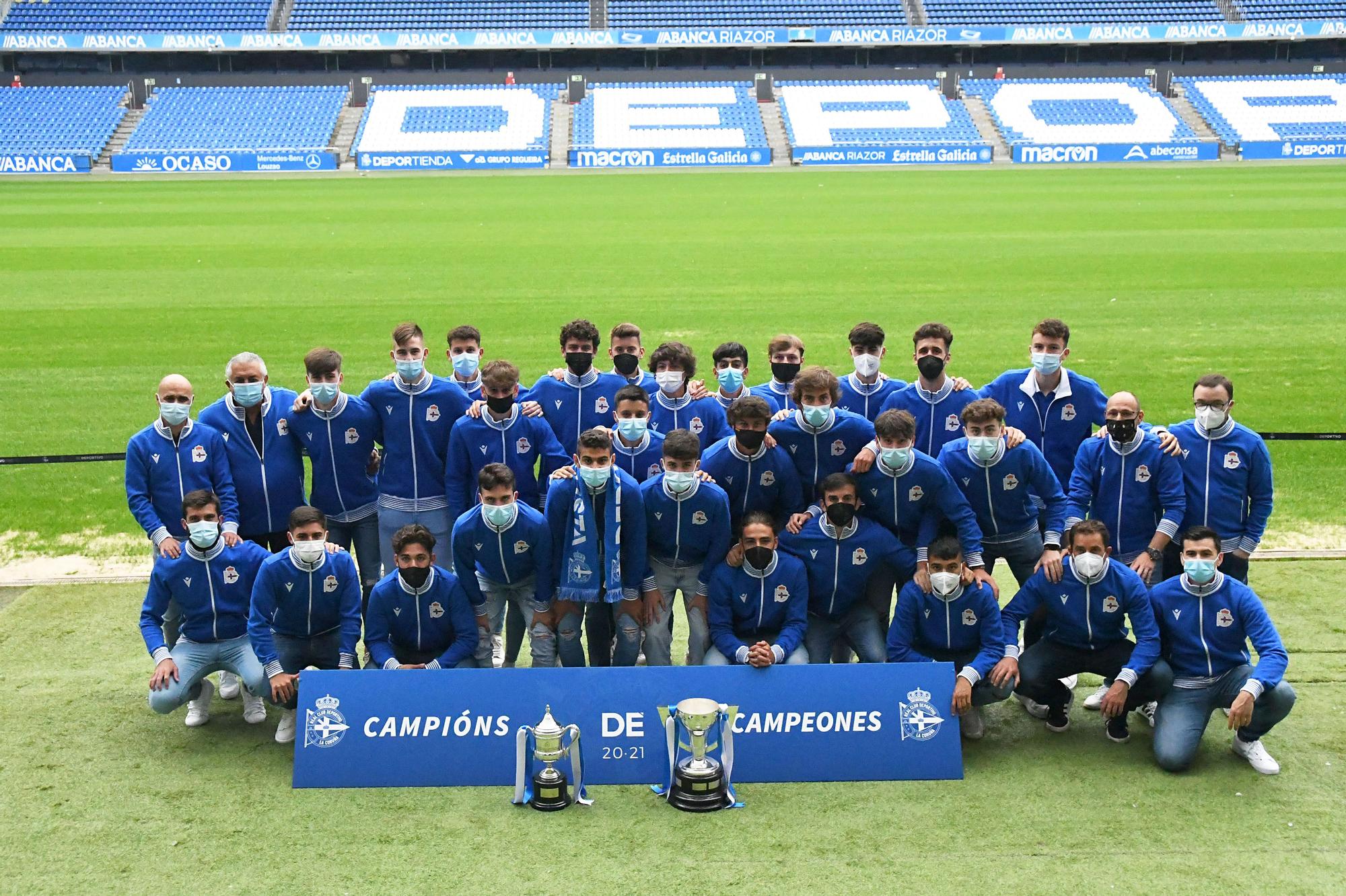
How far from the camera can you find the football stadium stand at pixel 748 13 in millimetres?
53800

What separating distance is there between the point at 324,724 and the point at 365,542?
2.09 metres

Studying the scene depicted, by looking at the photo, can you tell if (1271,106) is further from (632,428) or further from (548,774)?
(548,774)

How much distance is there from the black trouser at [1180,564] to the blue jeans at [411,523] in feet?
13.9

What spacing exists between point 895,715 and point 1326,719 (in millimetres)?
2410

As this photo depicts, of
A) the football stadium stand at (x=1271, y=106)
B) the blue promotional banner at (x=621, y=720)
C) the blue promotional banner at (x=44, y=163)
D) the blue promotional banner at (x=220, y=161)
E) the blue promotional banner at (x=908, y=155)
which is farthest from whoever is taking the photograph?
the football stadium stand at (x=1271, y=106)

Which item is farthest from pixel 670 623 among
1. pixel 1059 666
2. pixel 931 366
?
Answer: pixel 931 366

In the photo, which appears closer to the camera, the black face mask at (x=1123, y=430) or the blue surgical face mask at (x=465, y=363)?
the black face mask at (x=1123, y=430)

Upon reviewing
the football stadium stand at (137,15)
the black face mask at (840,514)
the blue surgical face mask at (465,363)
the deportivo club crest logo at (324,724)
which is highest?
the football stadium stand at (137,15)

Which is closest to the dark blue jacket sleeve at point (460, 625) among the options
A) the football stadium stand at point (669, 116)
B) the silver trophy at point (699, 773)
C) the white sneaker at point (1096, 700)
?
the silver trophy at point (699, 773)

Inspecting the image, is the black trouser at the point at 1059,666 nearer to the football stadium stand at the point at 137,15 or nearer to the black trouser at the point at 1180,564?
the black trouser at the point at 1180,564

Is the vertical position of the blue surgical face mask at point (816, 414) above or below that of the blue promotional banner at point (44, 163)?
below

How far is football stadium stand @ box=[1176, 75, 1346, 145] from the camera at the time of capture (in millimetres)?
45688

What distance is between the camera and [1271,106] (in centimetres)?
4844

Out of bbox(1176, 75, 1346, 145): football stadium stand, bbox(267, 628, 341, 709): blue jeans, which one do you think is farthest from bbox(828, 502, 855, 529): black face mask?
bbox(1176, 75, 1346, 145): football stadium stand
